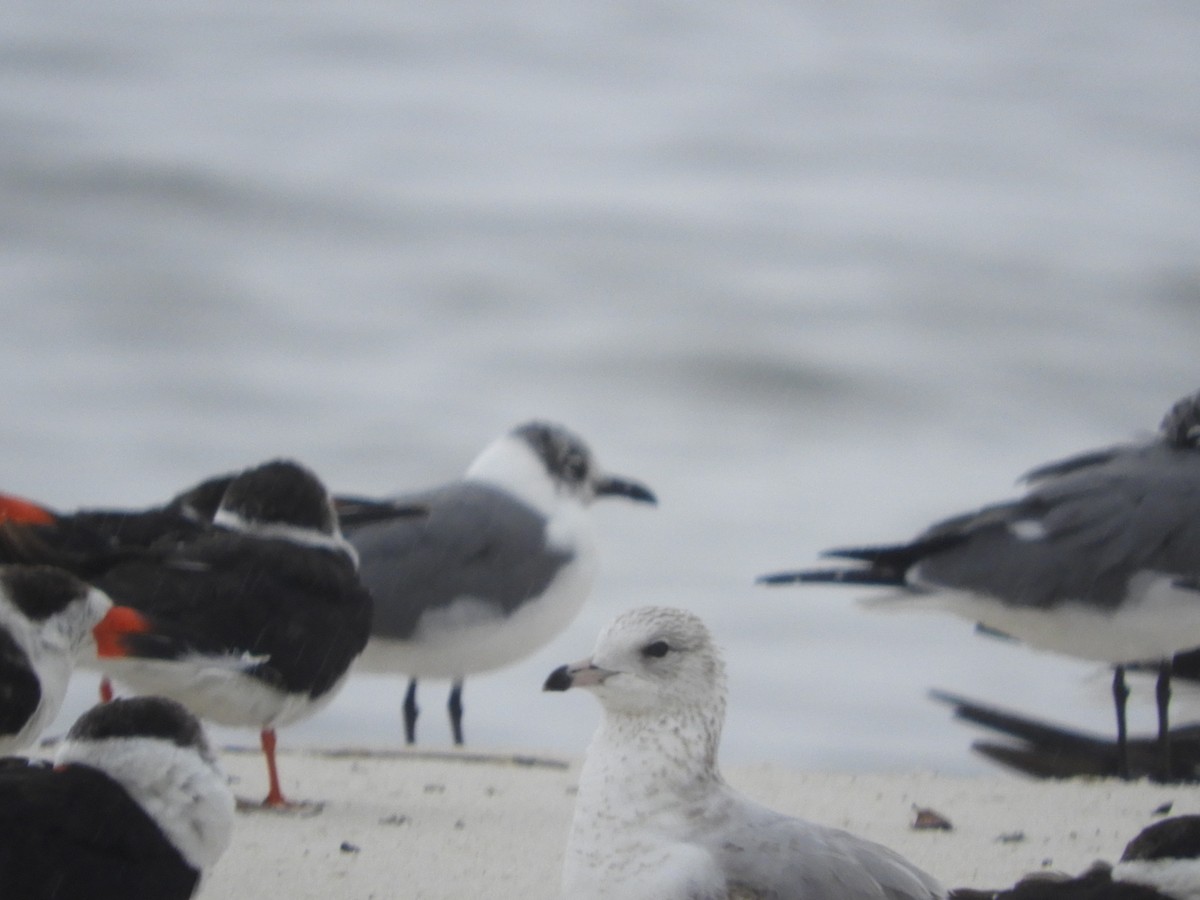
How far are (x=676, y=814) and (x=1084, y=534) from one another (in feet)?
11.9

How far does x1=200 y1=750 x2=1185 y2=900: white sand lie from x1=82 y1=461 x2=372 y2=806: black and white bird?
0.31 m

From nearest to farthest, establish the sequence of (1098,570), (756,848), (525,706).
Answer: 1. (756,848)
2. (1098,570)
3. (525,706)

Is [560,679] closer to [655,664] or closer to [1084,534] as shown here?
[655,664]

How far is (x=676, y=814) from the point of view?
395 cm

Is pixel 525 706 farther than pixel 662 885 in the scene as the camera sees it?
Yes

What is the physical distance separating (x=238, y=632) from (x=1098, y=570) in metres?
3.28

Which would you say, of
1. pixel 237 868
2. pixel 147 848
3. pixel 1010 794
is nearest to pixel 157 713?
pixel 147 848

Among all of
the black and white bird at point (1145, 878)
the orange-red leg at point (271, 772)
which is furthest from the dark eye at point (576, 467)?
the black and white bird at point (1145, 878)

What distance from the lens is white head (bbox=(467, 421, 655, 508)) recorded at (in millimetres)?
8219

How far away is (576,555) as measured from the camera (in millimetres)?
7926

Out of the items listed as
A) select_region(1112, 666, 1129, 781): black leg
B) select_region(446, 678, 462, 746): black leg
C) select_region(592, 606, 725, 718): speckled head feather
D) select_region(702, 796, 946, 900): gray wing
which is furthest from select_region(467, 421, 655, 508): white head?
select_region(702, 796, 946, 900): gray wing

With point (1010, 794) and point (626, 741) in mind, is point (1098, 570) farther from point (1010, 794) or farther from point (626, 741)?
point (626, 741)

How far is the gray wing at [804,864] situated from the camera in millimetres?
3643

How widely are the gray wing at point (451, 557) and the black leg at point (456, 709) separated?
1.55 feet
